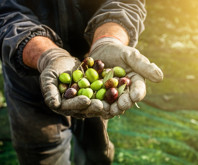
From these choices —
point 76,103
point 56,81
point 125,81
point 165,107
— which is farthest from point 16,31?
point 165,107

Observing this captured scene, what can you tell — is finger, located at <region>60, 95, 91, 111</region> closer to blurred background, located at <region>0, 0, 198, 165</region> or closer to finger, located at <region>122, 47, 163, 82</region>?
finger, located at <region>122, 47, 163, 82</region>

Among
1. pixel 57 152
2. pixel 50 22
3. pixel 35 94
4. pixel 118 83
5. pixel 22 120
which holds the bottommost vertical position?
pixel 57 152

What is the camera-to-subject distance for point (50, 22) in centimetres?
216

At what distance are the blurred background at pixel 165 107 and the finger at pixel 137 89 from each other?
6.64 ft

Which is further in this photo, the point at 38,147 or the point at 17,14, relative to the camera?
the point at 38,147

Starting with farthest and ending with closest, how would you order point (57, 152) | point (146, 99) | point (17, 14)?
point (146, 99) < point (57, 152) < point (17, 14)

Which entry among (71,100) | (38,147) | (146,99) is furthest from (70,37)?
(146,99)

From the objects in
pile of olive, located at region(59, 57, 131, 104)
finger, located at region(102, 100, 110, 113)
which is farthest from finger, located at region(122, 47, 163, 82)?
finger, located at region(102, 100, 110, 113)

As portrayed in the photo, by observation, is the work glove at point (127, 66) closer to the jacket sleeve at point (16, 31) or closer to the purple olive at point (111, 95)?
the purple olive at point (111, 95)

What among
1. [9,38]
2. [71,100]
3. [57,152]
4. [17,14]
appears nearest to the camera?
[71,100]

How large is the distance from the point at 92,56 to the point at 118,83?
0.38m

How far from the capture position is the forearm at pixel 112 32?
204cm

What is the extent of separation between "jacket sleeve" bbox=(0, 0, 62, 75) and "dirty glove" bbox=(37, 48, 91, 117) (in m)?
0.17

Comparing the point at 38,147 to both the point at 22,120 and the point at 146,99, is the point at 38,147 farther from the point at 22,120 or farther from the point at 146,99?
the point at 146,99
